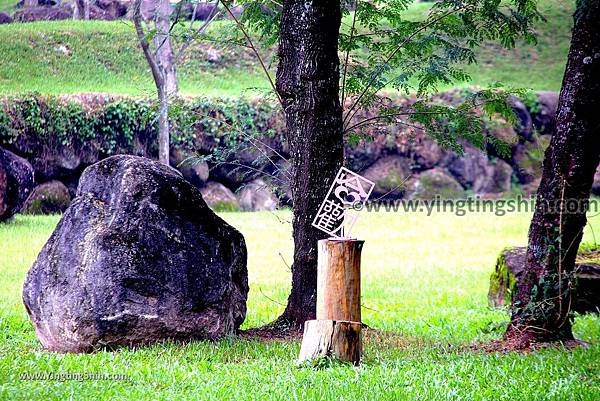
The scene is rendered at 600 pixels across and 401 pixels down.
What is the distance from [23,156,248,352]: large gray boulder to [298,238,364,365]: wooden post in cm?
139

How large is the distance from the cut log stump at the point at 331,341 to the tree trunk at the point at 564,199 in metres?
1.95

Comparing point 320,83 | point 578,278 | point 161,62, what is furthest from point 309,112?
point 161,62

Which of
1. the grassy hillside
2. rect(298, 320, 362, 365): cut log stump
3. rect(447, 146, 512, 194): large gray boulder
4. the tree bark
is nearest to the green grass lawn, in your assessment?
rect(298, 320, 362, 365): cut log stump

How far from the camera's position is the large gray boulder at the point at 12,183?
593 inches

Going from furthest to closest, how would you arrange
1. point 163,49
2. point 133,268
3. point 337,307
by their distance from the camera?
point 163,49 < point 133,268 < point 337,307

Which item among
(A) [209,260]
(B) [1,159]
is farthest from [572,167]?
(B) [1,159]

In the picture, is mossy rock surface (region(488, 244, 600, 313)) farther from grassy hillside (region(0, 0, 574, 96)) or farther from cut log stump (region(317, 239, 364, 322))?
grassy hillside (region(0, 0, 574, 96))

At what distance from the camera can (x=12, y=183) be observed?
15188 mm

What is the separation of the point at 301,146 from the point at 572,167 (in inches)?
106

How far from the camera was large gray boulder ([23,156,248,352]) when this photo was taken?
7.41 m

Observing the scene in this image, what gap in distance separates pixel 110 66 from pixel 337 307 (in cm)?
1881

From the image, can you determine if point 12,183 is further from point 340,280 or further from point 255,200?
point 340,280

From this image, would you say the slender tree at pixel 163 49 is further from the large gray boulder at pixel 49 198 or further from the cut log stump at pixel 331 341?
the cut log stump at pixel 331 341

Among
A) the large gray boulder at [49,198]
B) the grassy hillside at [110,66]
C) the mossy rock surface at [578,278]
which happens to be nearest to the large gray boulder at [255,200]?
the grassy hillside at [110,66]
